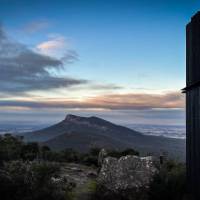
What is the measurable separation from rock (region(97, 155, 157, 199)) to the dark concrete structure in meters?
1.59

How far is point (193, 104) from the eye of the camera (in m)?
11.8

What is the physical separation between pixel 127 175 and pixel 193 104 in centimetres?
349

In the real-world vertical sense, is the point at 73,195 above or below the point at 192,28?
below

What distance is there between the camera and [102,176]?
13.3 meters

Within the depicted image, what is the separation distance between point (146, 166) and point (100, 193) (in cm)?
196

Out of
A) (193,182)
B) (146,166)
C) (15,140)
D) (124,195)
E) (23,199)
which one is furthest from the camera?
(15,140)

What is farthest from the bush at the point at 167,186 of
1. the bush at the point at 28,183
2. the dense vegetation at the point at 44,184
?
the bush at the point at 28,183

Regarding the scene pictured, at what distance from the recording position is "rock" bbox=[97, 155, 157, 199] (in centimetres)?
1276

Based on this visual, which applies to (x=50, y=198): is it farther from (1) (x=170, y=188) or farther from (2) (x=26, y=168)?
(1) (x=170, y=188)

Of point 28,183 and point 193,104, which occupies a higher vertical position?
point 193,104

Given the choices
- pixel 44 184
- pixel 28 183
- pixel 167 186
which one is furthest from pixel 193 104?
pixel 28 183

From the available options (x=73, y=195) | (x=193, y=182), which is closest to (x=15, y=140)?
(x=73, y=195)

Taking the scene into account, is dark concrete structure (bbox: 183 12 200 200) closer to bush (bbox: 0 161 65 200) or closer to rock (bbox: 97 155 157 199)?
rock (bbox: 97 155 157 199)

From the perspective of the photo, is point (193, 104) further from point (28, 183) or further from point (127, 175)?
point (28, 183)
